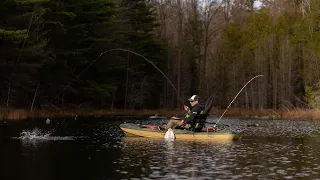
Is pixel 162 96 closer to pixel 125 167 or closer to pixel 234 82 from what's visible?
pixel 234 82

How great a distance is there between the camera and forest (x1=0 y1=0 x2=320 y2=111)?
39.0 meters

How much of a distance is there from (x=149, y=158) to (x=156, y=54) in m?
41.9

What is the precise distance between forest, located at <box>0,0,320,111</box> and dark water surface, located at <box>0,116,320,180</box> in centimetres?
1387

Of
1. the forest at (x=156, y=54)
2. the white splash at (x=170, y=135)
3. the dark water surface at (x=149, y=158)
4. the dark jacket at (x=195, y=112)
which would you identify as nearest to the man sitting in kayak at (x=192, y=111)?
the dark jacket at (x=195, y=112)

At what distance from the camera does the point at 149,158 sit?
17359mm

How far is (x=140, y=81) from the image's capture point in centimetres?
5800

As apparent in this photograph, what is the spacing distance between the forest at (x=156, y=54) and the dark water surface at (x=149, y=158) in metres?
13.9

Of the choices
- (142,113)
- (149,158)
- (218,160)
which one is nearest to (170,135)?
(149,158)

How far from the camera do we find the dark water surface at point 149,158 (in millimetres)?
14117

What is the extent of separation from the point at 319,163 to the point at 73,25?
32938mm

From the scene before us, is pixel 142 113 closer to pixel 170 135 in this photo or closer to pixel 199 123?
pixel 199 123

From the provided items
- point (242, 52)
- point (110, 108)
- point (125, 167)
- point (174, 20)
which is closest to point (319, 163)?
point (125, 167)

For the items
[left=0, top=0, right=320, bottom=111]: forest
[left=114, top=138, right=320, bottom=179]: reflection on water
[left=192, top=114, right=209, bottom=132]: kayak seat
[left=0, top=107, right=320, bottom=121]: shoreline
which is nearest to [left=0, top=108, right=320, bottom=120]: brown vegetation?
[left=0, top=107, right=320, bottom=121]: shoreline

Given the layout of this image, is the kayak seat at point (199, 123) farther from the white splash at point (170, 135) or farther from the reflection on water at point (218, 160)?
the reflection on water at point (218, 160)
